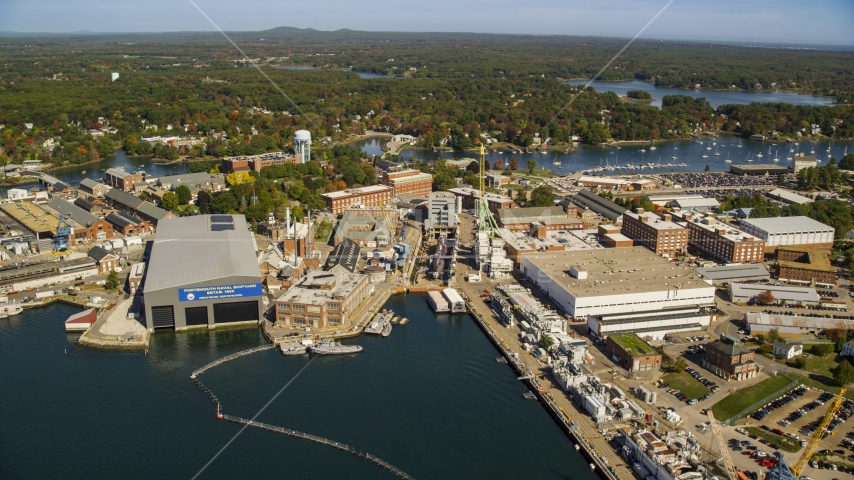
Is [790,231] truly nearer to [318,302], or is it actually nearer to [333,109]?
[318,302]

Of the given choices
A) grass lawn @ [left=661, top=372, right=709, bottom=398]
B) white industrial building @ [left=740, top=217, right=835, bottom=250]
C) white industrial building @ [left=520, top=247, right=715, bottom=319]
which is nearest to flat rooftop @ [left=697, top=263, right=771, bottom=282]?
white industrial building @ [left=520, top=247, right=715, bottom=319]

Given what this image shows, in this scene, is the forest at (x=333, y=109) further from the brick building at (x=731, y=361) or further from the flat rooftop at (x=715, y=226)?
the brick building at (x=731, y=361)

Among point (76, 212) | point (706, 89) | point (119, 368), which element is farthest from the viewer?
point (706, 89)

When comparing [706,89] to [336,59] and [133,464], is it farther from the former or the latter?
[133,464]

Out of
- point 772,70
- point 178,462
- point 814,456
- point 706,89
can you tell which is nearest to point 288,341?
point 178,462

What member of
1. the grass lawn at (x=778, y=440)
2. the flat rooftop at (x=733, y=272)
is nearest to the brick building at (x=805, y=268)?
the flat rooftop at (x=733, y=272)

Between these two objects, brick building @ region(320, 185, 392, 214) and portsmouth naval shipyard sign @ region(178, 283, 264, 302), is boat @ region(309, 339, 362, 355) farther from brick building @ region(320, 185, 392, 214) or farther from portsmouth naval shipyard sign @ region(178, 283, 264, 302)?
brick building @ region(320, 185, 392, 214)
